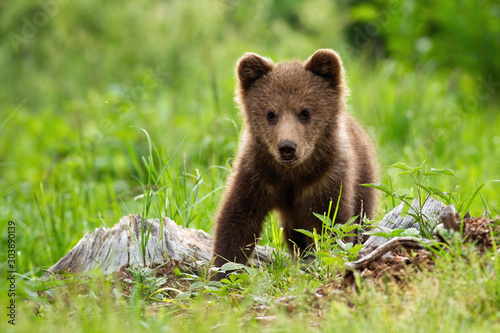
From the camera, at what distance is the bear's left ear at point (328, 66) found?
5.08 metres

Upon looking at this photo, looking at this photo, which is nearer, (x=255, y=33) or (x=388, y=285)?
(x=388, y=285)

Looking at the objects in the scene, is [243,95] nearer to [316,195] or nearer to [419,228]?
[316,195]

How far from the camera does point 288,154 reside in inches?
184

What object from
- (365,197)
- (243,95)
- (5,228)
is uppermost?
(243,95)

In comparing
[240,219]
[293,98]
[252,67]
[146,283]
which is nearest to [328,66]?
[293,98]

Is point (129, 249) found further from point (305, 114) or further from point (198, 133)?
point (198, 133)

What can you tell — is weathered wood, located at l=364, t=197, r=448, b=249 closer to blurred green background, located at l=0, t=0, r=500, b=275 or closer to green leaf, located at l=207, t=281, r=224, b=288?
green leaf, located at l=207, t=281, r=224, b=288

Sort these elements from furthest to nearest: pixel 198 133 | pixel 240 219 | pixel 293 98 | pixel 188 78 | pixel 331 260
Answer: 1. pixel 188 78
2. pixel 198 133
3. pixel 293 98
4. pixel 240 219
5. pixel 331 260

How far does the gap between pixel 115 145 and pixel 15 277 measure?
486 centimetres

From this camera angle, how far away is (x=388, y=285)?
331cm

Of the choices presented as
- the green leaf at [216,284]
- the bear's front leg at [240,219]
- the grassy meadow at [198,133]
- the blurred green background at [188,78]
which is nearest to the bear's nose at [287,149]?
the bear's front leg at [240,219]

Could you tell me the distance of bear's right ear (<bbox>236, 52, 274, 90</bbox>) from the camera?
5113mm

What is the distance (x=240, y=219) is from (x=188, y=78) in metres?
7.18

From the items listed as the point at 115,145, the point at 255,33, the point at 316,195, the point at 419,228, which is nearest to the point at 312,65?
the point at 316,195
